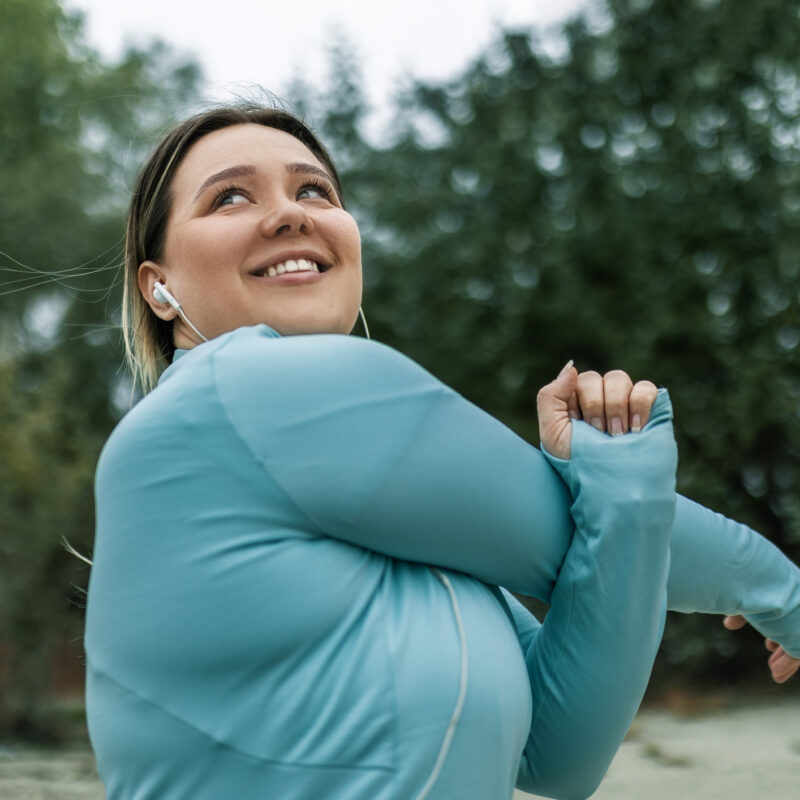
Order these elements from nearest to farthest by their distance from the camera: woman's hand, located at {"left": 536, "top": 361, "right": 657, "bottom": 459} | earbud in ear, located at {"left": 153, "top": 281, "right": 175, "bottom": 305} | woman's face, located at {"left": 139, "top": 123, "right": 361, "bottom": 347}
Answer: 1. woman's hand, located at {"left": 536, "top": 361, "right": 657, "bottom": 459}
2. woman's face, located at {"left": 139, "top": 123, "right": 361, "bottom": 347}
3. earbud in ear, located at {"left": 153, "top": 281, "right": 175, "bottom": 305}

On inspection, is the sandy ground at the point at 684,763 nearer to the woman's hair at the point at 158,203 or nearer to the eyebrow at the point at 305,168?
the woman's hair at the point at 158,203

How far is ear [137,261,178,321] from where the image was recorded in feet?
5.30

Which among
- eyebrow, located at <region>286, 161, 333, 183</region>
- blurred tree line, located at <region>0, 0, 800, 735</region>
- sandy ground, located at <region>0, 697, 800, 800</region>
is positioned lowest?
Answer: sandy ground, located at <region>0, 697, 800, 800</region>

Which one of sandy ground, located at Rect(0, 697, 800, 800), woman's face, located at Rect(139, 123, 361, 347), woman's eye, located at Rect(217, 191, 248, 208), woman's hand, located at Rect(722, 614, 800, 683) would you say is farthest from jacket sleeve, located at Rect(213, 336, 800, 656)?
sandy ground, located at Rect(0, 697, 800, 800)

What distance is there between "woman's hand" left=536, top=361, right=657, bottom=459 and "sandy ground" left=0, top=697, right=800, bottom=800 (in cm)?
378

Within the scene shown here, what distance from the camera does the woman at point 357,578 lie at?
3.61 feet

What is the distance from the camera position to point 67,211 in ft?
39.5

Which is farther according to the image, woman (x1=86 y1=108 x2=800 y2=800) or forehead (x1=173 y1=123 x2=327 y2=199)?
forehead (x1=173 y1=123 x2=327 y2=199)

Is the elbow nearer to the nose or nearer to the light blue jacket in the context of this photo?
the light blue jacket

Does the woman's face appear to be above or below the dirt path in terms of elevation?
above

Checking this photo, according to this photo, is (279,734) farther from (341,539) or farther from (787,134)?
(787,134)

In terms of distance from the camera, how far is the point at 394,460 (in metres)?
1.14

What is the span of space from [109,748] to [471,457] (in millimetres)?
528

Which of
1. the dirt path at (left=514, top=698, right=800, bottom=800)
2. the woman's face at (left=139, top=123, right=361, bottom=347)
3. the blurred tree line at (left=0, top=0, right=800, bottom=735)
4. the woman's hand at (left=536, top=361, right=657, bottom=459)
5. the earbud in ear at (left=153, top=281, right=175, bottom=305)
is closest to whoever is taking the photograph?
the woman's hand at (left=536, top=361, right=657, bottom=459)
